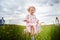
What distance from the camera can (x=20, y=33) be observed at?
2.02m

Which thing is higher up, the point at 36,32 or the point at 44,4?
the point at 44,4

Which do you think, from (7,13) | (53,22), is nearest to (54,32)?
(53,22)

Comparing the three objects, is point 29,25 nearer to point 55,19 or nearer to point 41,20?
point 41,20

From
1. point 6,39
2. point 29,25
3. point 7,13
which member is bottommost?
point 6,39

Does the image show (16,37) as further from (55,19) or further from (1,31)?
(55,19)

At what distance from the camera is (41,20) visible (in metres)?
→ 2.04

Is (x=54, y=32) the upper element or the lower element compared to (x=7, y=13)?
lower

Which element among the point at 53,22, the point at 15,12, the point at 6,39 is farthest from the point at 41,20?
the point at 6,39

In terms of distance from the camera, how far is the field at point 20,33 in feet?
6.60

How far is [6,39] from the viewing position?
200cm

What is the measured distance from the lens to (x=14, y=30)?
2.02 meters

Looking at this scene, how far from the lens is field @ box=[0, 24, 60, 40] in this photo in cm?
201

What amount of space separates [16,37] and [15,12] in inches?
10.3

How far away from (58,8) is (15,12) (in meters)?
0.46
